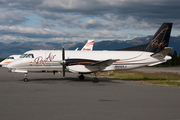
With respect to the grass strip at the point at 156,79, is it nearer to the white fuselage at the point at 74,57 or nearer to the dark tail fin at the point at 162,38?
the white fuselage at the point at 74,57

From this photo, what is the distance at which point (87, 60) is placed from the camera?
22.3 metres

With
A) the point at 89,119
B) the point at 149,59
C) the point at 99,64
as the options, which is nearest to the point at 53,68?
the point at 99,64

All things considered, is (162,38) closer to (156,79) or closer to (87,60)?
(156,79)

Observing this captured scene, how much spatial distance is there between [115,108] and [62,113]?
8.29 ft

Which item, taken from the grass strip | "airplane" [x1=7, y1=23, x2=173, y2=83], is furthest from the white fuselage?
the grass strip

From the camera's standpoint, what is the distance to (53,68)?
73.6ft

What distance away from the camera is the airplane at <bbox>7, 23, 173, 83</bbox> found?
2156cm

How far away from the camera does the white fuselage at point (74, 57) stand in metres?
21.7

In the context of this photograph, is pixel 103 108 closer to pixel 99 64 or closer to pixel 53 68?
pixel 99 64

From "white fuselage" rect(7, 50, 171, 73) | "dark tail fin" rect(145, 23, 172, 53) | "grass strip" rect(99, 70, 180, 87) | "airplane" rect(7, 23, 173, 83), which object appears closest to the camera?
"airplane" rect(7, 23, 173, 83)

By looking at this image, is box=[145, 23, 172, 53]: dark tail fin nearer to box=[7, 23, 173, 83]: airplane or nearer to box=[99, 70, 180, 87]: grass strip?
box=[7, 23, 173, 83]: airplane

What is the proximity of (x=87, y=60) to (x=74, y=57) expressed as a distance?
5.01 ft

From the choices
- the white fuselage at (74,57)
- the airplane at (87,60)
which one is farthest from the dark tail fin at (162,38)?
the white fuselage at (74,57)

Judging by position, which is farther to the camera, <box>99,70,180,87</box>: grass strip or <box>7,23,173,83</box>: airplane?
<box>99,70,180,87</box>: grass strip
